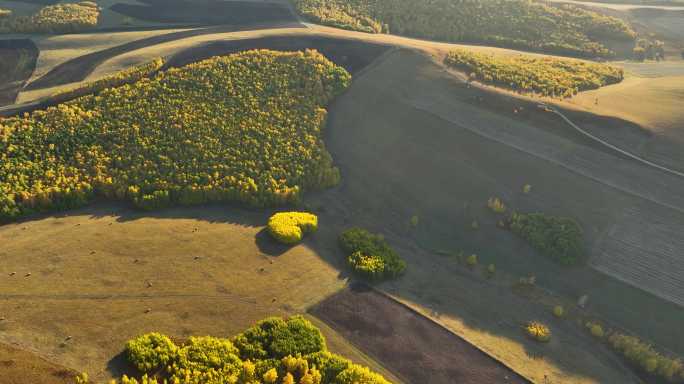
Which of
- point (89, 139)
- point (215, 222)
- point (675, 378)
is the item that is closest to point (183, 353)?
point (215, 222)

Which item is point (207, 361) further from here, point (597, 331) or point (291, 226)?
point (597, 331)

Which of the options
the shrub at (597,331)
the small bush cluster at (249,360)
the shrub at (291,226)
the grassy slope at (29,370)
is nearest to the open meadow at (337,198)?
the grassy slope at (29,370)

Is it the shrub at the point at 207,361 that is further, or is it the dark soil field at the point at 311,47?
the dark soil field at the point at 311,47

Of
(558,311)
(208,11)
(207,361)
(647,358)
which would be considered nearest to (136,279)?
(207,361)

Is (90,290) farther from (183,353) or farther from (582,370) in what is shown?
(582,370)

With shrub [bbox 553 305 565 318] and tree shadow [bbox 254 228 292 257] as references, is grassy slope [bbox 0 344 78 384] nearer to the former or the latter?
tree shadow [bbox 254 228 292 257]

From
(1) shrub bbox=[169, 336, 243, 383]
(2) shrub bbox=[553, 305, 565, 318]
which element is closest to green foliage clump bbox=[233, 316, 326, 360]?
(1) shrub bbox=[169, 336, 243, 383]

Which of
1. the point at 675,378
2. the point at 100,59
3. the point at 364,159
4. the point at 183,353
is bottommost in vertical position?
the point at 675,378

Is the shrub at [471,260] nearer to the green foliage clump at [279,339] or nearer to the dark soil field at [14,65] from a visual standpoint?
the green foliage clump at [279,339]
